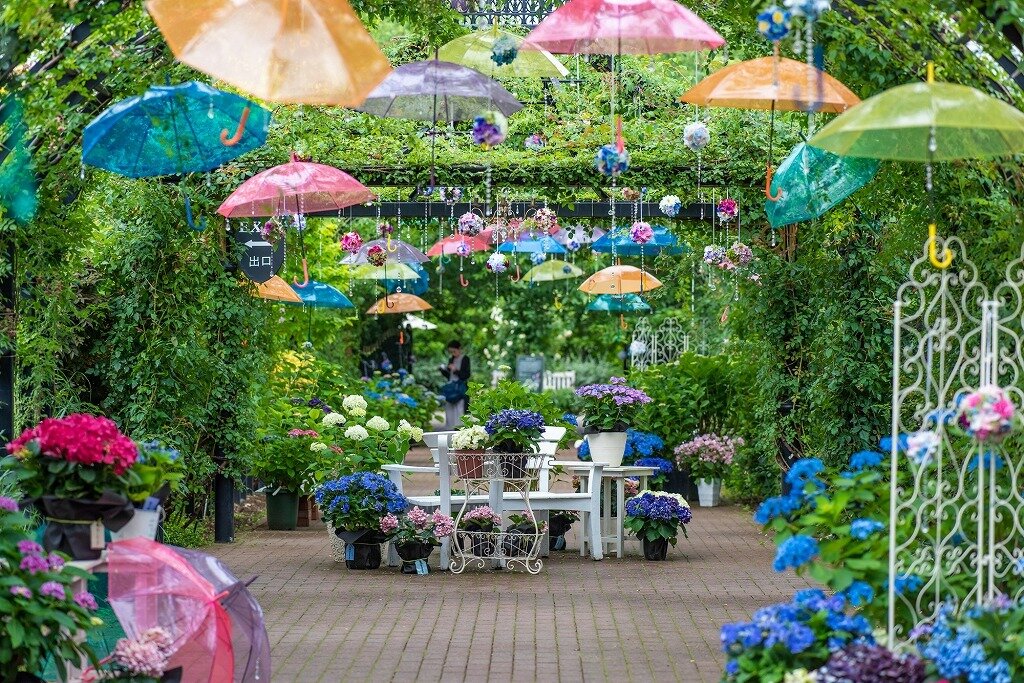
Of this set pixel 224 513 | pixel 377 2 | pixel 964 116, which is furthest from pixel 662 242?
pixel 964 116

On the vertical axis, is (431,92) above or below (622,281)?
above

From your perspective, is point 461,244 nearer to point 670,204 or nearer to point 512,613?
point 670,204

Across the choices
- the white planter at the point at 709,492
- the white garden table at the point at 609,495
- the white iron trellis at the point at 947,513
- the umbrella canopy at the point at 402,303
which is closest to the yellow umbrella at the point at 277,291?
the white garden table at the point at 609,495

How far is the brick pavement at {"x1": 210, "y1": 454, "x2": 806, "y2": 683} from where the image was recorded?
6.99m

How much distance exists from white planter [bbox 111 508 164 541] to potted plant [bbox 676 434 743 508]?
971 centimetres

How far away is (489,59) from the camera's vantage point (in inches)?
333

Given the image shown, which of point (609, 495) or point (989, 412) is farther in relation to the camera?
point (609, 495)

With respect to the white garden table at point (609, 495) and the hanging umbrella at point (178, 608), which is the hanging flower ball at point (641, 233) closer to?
the white garden table at point (609, 495)

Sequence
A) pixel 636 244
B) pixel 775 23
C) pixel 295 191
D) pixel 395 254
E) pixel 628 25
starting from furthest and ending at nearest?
pixel 395 254 → pixel 636 244 → pixel 295 191 → pixel 628 25 → pixel 775 23

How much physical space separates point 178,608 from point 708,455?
10021 millimetres

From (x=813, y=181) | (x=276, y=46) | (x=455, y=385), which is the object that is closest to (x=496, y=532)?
(x=813, y=181)

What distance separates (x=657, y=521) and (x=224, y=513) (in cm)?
374

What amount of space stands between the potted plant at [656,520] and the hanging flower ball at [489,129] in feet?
13.8

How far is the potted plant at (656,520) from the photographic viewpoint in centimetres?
1096
